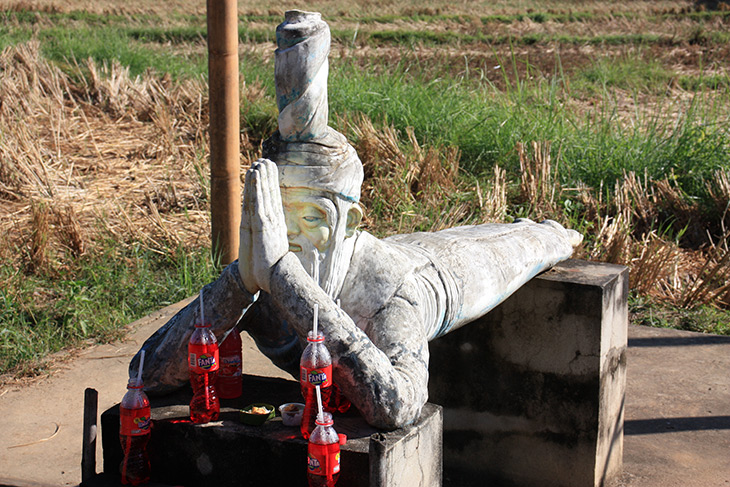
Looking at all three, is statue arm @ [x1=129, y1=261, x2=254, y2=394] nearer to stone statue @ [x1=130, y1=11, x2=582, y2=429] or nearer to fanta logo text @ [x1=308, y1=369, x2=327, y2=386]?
stone statue @ [x1=130, y1=11, x2=582, y2=429]

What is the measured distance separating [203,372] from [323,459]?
0.48 m

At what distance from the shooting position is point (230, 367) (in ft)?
9.32

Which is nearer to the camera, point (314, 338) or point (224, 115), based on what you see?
point (314, 338)

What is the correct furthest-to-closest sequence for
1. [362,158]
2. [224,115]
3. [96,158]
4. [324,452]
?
1. [96,158]
2. [362,158]
3. [224,115]
4. [324,452]

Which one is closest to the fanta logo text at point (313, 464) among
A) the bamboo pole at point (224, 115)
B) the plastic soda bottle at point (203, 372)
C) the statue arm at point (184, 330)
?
the plastic soda bottle at point (203, 372)

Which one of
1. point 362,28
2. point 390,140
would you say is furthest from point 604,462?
point 362,28

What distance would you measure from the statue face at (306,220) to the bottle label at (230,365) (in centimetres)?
40

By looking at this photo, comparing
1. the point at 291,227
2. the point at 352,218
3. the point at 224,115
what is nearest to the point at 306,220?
Answer: the point at 291,227

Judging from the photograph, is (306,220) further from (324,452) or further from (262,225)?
(324,452)

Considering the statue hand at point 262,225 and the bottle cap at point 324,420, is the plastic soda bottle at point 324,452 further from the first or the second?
the statue hand at point 262,225

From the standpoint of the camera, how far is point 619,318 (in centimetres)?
381

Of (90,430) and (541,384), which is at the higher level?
(90,430)

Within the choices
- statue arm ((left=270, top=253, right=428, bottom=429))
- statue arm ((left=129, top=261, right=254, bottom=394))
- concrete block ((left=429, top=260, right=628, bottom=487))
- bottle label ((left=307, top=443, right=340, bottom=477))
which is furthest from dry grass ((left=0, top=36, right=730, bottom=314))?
bottle label ((left=307, top=443, right=340, bottom=477))

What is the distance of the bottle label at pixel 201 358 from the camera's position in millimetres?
2588
